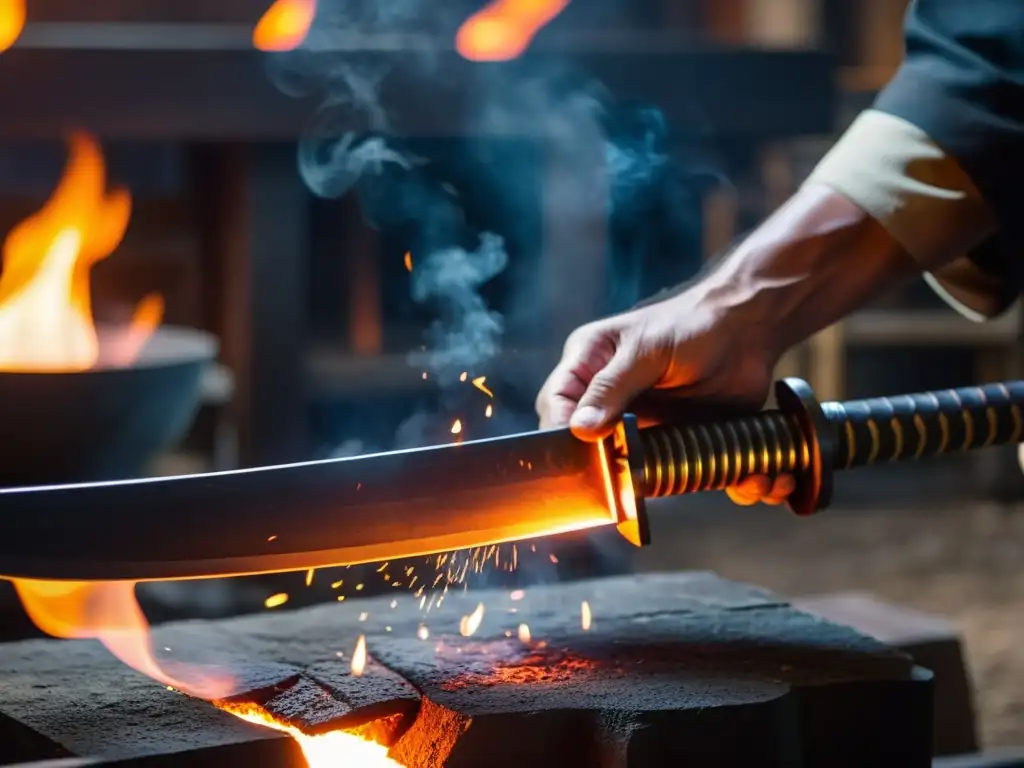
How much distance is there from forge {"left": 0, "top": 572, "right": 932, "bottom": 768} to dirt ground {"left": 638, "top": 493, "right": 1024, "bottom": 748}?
114cm

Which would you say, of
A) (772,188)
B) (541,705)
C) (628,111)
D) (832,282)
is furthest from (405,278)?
(541,705)

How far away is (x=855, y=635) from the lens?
1.20 m

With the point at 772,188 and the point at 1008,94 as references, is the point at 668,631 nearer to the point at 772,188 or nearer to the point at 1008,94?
the point at 1008,94

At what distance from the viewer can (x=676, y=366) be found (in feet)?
3.97

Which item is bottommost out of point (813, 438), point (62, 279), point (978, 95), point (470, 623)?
Result: point (470, 623)

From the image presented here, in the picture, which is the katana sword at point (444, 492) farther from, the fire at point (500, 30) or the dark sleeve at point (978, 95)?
the fire at point (500, 30)

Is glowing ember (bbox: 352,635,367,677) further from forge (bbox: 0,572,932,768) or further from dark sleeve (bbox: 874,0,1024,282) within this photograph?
dark sleeve (bbox: 874,0,1024,282)

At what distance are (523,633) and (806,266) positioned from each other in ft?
1.41

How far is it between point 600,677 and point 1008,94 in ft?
2.04

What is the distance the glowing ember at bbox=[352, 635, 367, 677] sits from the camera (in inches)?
44.1

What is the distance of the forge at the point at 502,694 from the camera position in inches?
39.2

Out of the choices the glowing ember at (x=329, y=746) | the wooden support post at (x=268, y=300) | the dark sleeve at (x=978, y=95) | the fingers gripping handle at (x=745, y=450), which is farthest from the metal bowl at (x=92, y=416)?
the dark sleeve at (x=978, y=95)

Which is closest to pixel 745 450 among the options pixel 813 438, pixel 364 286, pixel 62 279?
pixel 813 438

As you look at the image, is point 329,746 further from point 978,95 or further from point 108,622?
point 978,95
